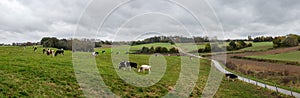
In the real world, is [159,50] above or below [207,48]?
above

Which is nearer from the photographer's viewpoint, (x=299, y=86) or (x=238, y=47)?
(x=299, y=86)

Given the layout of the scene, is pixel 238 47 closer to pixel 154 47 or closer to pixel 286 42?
pixel 286 42

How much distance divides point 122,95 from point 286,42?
307ft

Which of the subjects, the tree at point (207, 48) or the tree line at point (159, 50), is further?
the tree at point (207, 48)

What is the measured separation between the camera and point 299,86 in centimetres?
3122

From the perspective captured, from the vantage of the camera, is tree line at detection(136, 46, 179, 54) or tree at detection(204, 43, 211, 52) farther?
tree at detection(204, 43, 211, 52)

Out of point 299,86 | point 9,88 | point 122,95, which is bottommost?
point 299,86

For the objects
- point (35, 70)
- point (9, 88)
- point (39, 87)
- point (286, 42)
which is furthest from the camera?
point (286, 42)

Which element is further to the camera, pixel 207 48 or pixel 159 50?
pixel 207 48

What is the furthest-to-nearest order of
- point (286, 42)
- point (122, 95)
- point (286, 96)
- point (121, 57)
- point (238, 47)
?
1. point (238, 47)
2. point (286, 42)
3. point (121, 57)
4. point (286, 96)
5. point (122, 95)

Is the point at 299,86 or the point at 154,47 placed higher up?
the point at 154,47

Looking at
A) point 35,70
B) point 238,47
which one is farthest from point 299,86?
point 238,47

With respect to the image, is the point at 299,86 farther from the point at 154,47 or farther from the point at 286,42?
the point at 286,42

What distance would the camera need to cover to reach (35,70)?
16031 millimetres
